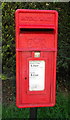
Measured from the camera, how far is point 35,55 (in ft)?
8.02

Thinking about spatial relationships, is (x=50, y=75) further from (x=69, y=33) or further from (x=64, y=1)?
(x=64, y=1)

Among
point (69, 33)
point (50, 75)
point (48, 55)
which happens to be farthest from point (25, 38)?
point (69, 33)

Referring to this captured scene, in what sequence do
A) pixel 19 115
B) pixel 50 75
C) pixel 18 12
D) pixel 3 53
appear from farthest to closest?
pixel 3 53, pixel 19 115, pixel 50 75, pixel 18 12

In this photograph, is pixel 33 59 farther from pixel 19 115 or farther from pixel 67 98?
pixel 67 98

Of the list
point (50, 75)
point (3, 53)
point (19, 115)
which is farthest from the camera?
point (3, 53)

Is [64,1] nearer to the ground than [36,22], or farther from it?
farther from it

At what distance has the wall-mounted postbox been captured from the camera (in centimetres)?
239

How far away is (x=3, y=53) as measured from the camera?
3.84 m

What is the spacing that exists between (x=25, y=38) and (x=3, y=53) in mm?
1530

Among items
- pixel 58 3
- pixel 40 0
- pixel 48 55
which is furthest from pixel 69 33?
pixel 48 55

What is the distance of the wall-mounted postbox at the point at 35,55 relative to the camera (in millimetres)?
2393

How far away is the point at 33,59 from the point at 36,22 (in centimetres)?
48

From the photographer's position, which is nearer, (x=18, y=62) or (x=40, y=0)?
(x=18, y=62)

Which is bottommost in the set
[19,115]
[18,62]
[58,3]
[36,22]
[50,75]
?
[19,115]
